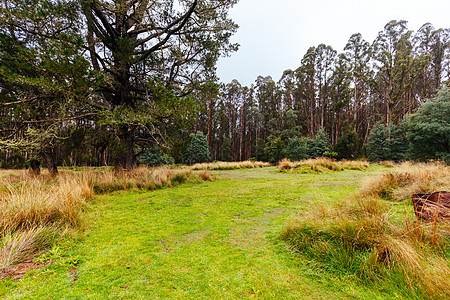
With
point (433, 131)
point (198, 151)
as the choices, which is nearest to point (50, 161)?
point (433, 131)

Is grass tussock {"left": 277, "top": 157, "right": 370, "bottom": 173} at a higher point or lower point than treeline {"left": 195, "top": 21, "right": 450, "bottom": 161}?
lower

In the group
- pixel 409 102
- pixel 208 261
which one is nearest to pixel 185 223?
pixel 208 261

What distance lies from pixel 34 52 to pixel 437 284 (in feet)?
25.8

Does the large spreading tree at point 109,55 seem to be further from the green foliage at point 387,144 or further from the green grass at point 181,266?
the green foliage at point 387,144

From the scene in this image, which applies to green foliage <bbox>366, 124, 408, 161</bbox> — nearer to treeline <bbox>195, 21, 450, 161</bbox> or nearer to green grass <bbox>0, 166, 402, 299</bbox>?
treeline <bbox>195, 21, 450, 161</bbox>

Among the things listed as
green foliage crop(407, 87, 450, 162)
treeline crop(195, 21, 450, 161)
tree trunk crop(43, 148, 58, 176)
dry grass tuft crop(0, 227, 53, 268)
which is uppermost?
treeline crop(195, 21, 450, 161)

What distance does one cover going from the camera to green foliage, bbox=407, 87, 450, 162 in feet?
32.9

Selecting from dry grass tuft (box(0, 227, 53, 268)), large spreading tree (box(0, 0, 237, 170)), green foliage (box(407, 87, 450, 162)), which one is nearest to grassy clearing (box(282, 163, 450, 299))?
dry grass tuft (box(0, 227, 53, 268))

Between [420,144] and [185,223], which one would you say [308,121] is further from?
[185,223]

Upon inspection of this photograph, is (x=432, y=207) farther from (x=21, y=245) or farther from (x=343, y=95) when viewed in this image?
(x=343, y=95)

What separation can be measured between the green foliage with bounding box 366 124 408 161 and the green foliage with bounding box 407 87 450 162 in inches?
358

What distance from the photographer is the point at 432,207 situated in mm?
2318

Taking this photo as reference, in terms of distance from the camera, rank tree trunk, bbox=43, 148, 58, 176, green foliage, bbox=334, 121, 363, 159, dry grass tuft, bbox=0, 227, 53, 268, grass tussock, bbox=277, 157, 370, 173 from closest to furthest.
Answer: dry grass tuft, bbox=0, 227, 53, 268 < tree trunk, bbox=43, 148, 58, 176 < grass tussock, bbox=277, 157, 370, 173 < green foliage, bbox=334, 121, 363, 159

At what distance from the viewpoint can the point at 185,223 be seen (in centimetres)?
294
